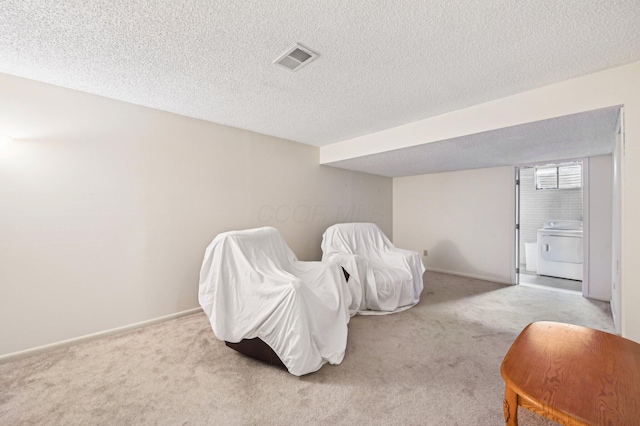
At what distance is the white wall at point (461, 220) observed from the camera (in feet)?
14.0

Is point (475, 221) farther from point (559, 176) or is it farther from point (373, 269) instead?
point (373, 269)

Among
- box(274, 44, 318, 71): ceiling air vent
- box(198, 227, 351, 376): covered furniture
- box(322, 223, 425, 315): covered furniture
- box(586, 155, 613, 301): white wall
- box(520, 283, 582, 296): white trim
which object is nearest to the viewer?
box(274, 44, 318, 71): ceiling air vent

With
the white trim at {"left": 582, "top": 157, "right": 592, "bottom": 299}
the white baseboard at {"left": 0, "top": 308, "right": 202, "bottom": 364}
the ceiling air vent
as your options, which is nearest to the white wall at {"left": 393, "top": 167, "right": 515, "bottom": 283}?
the white trim at {"left": 582, "top": 157, "right": 592, "bottom": 299}

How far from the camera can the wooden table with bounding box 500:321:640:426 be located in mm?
875

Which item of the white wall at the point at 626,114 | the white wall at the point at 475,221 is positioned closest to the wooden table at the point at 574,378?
the white wall at the point at 626,114

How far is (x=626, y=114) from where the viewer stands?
6.14ft

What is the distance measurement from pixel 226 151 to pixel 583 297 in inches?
201

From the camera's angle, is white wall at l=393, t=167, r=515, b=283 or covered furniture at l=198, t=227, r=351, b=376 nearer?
covered furniture at l=198, t=227, r=351, b=376

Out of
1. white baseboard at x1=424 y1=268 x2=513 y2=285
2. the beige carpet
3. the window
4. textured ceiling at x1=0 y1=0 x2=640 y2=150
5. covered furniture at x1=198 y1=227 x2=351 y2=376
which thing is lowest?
the beige carpet

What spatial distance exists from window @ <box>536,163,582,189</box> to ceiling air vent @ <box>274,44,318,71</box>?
5415 millimetres

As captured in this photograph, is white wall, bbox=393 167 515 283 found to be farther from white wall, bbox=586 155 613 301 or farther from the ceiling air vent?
the ceiling air vent

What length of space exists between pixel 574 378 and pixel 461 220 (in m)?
4.09

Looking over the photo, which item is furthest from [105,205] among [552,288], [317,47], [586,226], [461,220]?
[552,288]

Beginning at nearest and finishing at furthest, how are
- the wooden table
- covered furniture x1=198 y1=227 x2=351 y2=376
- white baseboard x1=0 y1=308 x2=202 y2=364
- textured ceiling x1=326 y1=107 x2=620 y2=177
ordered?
the wooden table
covered furniture x1=198 y1=227 x2=351 y2=376
white baseboard x1=0 y1=308 x2=202 y2=364
textured ceiling x1=326 y1=107 x2=620 y2=177
